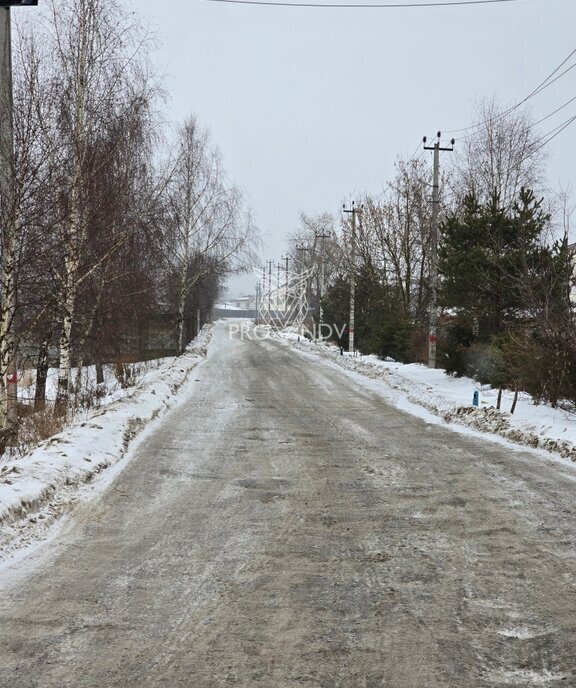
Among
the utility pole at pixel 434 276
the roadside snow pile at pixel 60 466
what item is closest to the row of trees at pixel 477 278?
the utility pole at pixel 434 276

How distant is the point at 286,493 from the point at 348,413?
20.9 feet

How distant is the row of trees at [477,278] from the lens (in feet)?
38.6

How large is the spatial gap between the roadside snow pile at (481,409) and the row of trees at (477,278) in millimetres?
499

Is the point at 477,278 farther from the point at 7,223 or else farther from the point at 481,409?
the point at 7,223

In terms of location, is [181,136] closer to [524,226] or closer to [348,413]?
[524,226]

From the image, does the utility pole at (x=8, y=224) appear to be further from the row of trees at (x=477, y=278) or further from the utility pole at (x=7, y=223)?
the row of trees at (x=477, y=278)

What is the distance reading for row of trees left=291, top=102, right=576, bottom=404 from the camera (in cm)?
1177

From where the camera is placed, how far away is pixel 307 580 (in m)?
4.17

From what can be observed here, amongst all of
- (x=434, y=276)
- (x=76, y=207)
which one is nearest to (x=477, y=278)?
(x=434, y=276)

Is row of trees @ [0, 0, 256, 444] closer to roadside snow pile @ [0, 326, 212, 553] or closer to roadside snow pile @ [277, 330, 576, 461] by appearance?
roadside snow pile @ [0, 326, 212, 553]

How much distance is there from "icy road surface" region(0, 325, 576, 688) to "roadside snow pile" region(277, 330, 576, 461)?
1.27 meters

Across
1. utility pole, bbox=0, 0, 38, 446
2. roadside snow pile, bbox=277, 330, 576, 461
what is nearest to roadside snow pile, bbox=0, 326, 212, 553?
utility pole, bbox=0, 0, 38, 446

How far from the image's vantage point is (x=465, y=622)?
3539mm

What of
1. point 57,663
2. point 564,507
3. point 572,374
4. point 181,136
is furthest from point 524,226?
point 181,136
